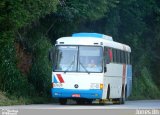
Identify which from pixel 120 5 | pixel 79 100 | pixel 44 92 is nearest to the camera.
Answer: pixel 79 100

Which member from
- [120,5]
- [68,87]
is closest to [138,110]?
[68,87]

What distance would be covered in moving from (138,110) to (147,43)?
132ft

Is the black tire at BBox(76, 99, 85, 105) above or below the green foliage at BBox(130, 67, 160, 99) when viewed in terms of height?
below

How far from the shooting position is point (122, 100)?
3866cm

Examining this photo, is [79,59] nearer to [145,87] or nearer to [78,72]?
[78,72]

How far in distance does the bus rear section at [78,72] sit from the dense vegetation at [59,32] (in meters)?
2.45

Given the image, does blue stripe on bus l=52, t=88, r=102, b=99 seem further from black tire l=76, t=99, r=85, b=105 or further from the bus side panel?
black tire l=76, t=99, r=85, b=105

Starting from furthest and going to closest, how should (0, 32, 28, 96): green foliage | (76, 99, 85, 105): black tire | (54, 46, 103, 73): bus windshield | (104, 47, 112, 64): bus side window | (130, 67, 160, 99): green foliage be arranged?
(130, 67, 160, 99): green foliage
(76, 99, 85, 105): black tire
(0, 32, 28, 96): green foliage
(104, 47, 112, 64): bus side window
(54, 46, 103, 73): bus windshield

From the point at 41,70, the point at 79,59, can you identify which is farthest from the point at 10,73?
the point at 79,59

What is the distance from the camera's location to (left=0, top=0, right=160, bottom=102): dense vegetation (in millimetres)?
32125

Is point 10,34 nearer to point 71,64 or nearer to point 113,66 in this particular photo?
point 71,64

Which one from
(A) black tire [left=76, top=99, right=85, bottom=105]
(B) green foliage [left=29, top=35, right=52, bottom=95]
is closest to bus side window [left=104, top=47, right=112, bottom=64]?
(A) black tire [left=76, top=99, right=85, bottom=105]

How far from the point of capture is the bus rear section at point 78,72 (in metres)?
32.3

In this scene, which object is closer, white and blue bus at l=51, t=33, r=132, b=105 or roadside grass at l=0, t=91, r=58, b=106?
roadside grass at l=0, t=91, r=58, b=106
